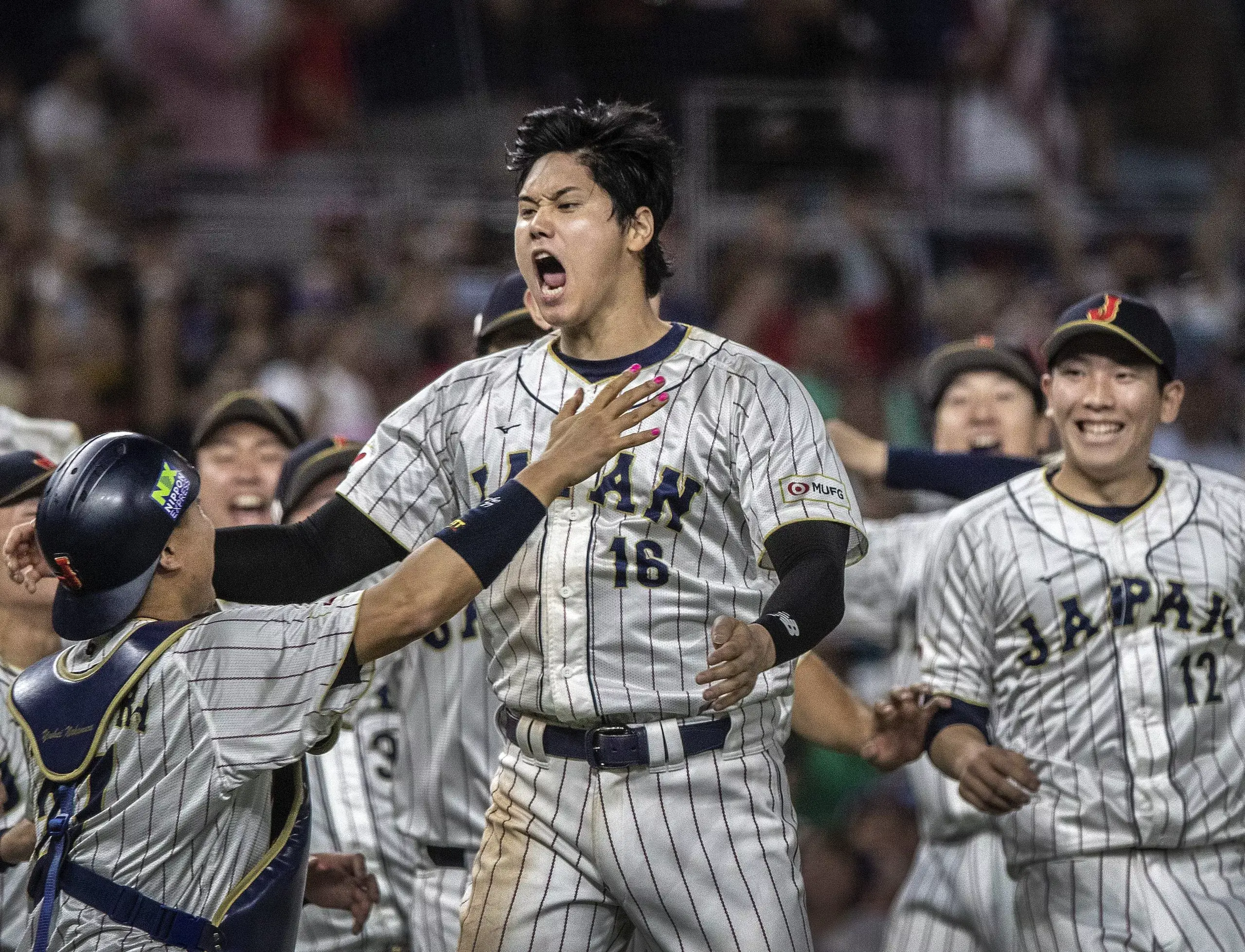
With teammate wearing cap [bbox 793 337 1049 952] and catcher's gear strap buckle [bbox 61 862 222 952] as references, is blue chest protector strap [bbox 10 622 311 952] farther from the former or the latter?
teammate wearing cap [bbox 793 337 1049 952]

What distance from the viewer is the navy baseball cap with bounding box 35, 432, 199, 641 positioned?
2.89 m

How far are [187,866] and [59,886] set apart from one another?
0.22 metres

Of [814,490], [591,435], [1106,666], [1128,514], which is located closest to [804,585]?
[814,490]

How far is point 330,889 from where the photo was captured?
3.74 m

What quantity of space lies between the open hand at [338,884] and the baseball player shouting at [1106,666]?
4.75 feet

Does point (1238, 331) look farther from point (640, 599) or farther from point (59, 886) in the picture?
point (59, 886)

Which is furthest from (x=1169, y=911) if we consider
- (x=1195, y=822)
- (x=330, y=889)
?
(x=330, y=889)

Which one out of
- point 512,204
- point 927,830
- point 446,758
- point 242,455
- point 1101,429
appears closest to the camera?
point 1101,429

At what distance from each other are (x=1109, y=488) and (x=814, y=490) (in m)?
1.41

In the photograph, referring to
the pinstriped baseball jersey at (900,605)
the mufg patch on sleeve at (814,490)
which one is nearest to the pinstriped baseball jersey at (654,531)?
the mufg patch on sleeve at (814,490)

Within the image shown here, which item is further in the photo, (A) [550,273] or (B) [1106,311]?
(B) [1106,311]

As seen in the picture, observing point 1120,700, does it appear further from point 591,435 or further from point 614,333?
point 591,435

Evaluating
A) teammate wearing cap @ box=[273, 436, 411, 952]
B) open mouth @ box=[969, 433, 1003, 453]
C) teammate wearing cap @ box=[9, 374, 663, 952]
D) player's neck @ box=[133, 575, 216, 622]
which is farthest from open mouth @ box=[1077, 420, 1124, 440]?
player's neck @ box=[133, 575, 216, 622]

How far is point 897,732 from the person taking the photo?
410 cm
